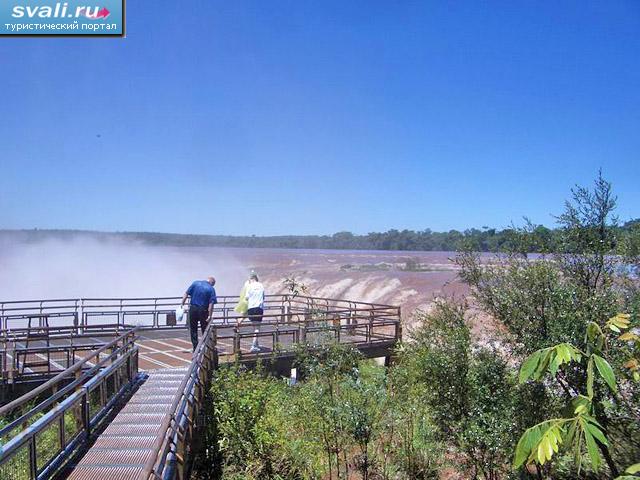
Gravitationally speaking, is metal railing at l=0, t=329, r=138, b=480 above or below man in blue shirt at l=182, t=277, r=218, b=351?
below

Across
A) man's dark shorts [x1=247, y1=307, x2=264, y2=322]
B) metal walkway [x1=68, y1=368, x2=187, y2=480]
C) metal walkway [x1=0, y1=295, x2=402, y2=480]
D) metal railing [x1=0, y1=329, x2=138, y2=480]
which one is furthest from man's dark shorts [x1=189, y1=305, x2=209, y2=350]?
metal walkway [x1=68, y1=368, x2=187, y2=480]

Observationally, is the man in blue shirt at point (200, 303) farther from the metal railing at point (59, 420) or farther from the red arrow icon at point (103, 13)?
the red arrow icon at point (103, 13)

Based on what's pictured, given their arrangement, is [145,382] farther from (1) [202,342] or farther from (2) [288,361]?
(2) [288,361]

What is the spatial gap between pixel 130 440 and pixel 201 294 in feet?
15.9

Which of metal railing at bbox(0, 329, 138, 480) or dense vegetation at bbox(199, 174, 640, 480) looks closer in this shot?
metal railing at bbox(0, 329, 138, 480)

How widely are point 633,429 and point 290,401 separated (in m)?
5.24

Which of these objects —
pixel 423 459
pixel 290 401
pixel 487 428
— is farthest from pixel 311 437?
pixel 487 428

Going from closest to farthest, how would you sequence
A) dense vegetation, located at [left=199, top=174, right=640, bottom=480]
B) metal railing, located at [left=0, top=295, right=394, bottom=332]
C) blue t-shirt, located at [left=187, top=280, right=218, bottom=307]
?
dense vegetation, located at [left=199, top=174, right=640, bottom=480] < blue t-shirt, located at [left=187, top=280, right=218, bottom=307] < metal railing, located at [left=0, top=295, right=394, bottom=332]

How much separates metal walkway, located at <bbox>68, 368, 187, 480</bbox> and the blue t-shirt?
2.43 meters

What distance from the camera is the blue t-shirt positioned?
35.2ft

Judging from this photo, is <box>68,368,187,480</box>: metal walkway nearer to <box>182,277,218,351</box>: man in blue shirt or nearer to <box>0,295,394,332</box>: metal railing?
<box>182,277,218,351</box>: man in blue shirt

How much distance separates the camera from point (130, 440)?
6.04 metres

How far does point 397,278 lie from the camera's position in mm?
43125

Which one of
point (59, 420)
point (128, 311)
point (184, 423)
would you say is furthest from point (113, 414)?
point (128, 311)
